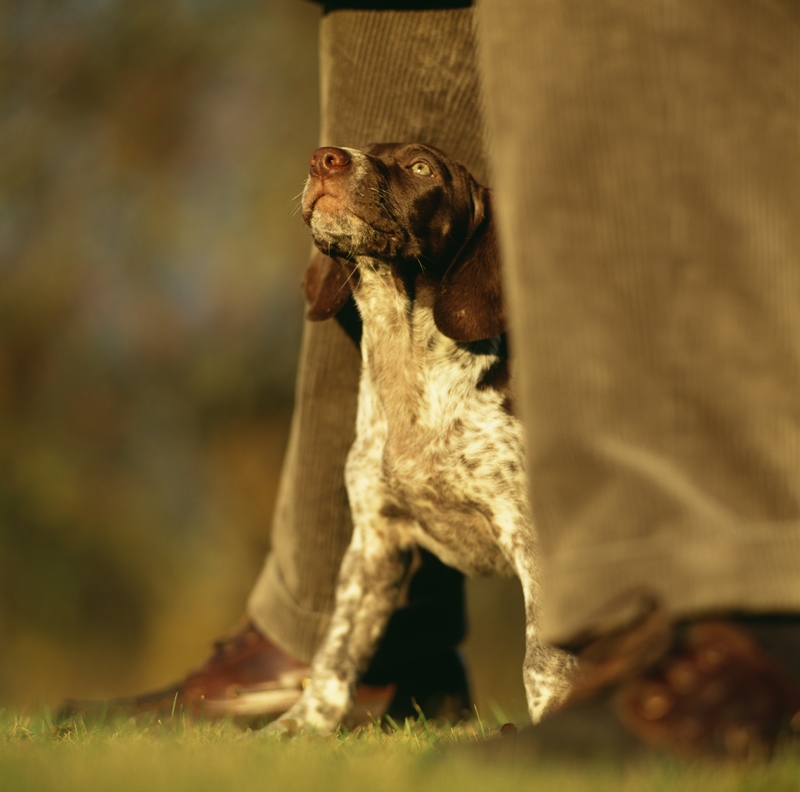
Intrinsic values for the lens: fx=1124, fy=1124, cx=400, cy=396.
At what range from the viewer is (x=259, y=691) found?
3443 millimetres

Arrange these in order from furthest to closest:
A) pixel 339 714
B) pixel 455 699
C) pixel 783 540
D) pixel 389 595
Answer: pixel 455 699
pixel 389 595
pixel 339 714
pixel 783 540

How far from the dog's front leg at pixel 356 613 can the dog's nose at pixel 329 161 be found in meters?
1.06

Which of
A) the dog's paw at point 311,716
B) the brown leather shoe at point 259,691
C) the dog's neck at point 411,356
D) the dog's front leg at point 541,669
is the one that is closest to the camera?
the dog's front leg at point 541,669

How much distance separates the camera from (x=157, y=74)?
426 inches

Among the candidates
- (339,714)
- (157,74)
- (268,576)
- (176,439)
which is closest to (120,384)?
(176,439)

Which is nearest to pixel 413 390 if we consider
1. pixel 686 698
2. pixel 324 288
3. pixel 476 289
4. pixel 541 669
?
pixel 476 289

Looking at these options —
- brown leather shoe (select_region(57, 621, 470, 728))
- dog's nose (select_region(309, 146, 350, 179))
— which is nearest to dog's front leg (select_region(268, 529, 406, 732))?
brown leather shoe (select_region(57, 621, 470, 728))

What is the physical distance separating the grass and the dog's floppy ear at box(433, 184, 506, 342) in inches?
52.6

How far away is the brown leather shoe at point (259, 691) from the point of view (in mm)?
3361

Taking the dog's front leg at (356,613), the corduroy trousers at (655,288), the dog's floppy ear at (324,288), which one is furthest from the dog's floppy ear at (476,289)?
the corduroy trousers at (655,288)

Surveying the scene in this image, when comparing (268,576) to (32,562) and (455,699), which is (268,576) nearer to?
(455,699)

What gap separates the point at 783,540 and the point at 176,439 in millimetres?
9539

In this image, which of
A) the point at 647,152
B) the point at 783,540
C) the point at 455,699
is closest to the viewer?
the point at 783,540

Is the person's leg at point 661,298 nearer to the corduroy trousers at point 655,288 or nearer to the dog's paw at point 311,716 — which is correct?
the corduroy trousers at point 655,288
